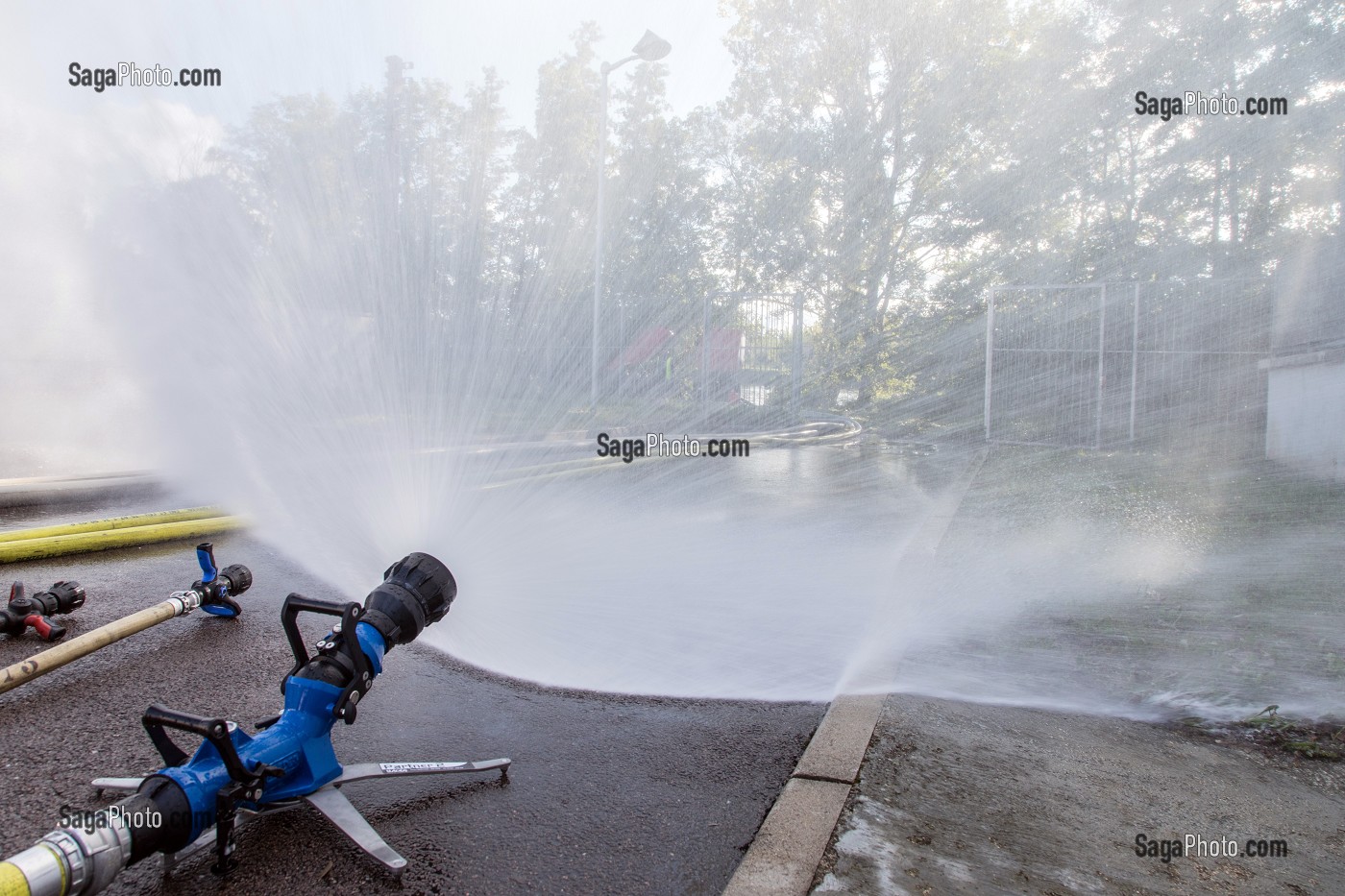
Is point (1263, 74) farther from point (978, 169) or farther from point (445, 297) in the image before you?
point (445, 297)

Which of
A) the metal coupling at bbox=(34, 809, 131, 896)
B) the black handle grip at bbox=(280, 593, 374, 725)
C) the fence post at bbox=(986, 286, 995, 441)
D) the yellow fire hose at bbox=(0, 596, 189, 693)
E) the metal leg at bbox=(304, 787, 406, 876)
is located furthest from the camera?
the fence post at bbox=(986, 286, 995, 441)

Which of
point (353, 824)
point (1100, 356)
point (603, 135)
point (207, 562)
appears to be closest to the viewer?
point (353, 824)

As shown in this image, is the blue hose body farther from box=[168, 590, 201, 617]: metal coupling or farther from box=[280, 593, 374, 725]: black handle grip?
box=[168, 590, 201, 617]: metal coupling

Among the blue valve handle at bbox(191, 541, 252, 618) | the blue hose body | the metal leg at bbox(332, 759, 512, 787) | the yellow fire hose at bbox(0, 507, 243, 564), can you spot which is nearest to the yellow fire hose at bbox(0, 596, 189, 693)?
the blue valve handle at bbox(191, 541, 252, 618)

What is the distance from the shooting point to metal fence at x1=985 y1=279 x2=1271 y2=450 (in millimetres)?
14273

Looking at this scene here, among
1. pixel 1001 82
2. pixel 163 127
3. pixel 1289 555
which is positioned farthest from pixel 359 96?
pixel 1001 82

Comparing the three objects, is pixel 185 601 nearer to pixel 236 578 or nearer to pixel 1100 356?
pixel 236 578

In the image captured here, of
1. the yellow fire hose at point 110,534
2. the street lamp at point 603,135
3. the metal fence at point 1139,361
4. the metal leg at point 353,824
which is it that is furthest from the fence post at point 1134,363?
the metal leg at point 353,824

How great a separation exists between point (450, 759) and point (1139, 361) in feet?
52.9

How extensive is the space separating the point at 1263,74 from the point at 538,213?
12.5 meters

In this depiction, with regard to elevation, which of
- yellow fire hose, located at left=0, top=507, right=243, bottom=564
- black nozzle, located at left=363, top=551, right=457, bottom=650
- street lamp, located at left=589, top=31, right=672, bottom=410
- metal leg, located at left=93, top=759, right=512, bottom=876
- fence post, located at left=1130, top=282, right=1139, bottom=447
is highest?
street lamp, located at left=589, top=31, right=672, bottom=410

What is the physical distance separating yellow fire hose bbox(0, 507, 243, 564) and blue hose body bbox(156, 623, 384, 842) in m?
4.21

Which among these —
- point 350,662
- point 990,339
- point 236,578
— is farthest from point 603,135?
point 990,339

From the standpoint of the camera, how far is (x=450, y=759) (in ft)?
8.73
